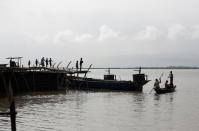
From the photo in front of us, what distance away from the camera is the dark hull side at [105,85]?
40.5m

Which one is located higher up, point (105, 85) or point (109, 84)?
point (109, 84)

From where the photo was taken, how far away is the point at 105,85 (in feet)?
136

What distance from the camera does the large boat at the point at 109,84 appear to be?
4034cm

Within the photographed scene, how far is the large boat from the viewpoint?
40.3 meters

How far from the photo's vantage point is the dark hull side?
40469 mm

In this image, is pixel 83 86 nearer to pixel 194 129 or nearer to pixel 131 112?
pixel 131 112

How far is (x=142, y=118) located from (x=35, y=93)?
16.6 meters

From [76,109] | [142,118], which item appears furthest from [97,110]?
[142,118]

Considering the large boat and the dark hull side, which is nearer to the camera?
the large boat

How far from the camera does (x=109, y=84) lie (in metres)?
41.1

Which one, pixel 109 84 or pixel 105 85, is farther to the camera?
pixel 105 85

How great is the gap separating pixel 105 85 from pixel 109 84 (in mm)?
560

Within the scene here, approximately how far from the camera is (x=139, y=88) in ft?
134

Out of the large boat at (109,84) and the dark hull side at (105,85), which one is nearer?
the large boat at (109,84)
